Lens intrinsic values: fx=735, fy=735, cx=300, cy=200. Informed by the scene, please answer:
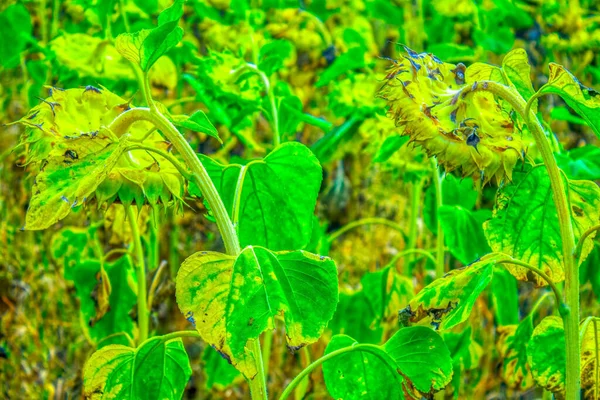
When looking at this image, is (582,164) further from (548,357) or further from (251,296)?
(251,296)

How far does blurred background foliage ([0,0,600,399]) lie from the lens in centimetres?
104

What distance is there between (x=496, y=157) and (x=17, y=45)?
1.08 metres

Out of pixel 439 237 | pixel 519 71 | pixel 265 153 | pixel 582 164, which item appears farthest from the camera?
pixel 265 153

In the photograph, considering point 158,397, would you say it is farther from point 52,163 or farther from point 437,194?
point 437,194

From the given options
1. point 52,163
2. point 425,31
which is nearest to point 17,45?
point 425,31

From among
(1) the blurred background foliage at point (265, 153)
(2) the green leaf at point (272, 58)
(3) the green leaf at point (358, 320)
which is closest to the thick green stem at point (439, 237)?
(1) the blurred background foliage at point (265, 153)

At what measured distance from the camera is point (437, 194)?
103 cm

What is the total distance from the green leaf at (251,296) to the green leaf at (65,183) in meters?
0.10

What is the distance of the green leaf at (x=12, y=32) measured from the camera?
1.36 m

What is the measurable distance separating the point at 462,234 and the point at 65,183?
21.4 inches

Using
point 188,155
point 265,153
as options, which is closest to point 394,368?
point 188,155

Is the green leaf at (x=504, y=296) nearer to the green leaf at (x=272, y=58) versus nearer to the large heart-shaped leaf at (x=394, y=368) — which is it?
the large heart-shaped leaf at (x=394, y=368)

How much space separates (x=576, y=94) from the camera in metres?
0.55

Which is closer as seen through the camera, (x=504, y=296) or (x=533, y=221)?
(x=533, y=221)
